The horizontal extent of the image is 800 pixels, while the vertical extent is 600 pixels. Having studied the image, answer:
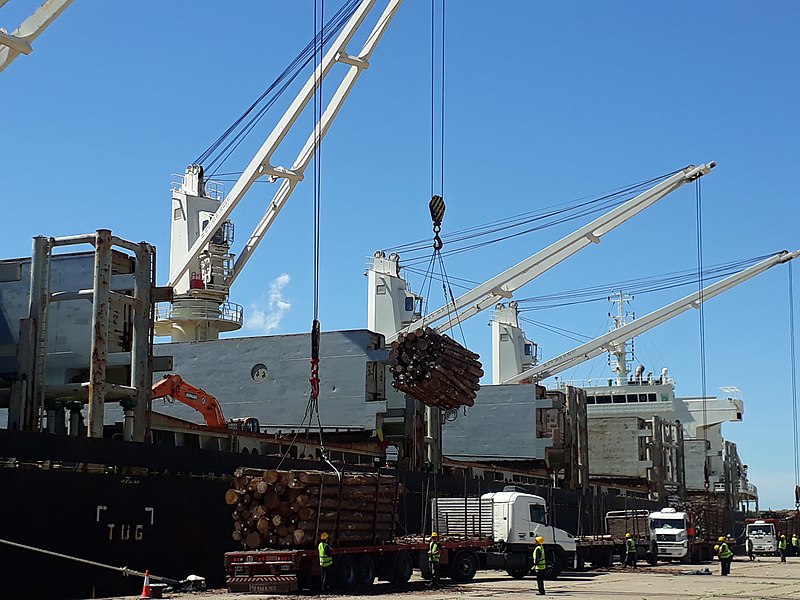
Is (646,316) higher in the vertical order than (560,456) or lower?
higher

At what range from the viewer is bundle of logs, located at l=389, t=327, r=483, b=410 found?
22.8 m

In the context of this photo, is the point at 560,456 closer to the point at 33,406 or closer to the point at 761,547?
the point at 761,547

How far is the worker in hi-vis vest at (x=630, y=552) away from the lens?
3288 cm

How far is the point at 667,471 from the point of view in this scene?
55.9 m

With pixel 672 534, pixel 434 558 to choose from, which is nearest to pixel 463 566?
pixel 434 558

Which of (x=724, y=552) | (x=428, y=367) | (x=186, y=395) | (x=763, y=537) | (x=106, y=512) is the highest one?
(x=186, y=395)

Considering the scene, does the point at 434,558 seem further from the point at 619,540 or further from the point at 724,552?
the point at 619,540

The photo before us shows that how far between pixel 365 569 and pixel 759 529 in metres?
32.5

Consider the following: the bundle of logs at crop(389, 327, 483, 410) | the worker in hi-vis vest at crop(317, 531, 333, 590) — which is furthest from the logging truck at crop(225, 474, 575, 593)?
the bundle of logs at crop(389, 327, 483, 410)

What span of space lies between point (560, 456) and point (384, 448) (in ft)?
47.3

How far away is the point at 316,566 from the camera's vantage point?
19906 mm

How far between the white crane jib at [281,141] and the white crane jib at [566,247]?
9.49 m

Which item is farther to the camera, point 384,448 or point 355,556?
point 384,448

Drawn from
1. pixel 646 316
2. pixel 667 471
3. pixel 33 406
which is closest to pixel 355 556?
pixel 33 406
